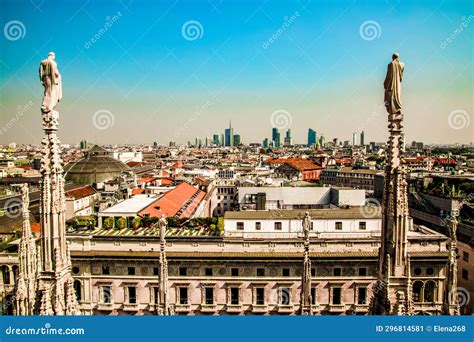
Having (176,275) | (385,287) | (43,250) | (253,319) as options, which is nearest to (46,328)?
(43,250)

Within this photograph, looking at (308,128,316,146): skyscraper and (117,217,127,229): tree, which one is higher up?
(308,128,316,146): skyscraper

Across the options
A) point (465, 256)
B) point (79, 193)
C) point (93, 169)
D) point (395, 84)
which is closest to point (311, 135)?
point (93, 169)

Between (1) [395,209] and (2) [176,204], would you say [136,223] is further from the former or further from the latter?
(1) [395,209]

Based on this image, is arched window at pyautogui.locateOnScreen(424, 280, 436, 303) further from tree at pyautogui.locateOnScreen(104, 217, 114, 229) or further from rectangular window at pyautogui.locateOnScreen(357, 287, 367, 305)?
tree at pyautogui.locateOnScreen(104, 217, 114, 229)

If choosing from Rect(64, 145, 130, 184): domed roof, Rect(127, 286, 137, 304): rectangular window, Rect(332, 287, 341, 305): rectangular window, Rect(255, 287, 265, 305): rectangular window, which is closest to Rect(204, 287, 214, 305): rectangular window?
Rect(255, 287, 265, 305): rectangular window

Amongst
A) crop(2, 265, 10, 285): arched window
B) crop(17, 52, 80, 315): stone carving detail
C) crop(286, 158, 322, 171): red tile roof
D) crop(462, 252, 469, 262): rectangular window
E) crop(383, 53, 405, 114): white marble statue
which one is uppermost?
crop(383, 53, 405, 114): white marble statue

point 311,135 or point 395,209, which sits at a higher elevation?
point 311,135

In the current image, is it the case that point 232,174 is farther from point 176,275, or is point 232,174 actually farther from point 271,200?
point 176,275
